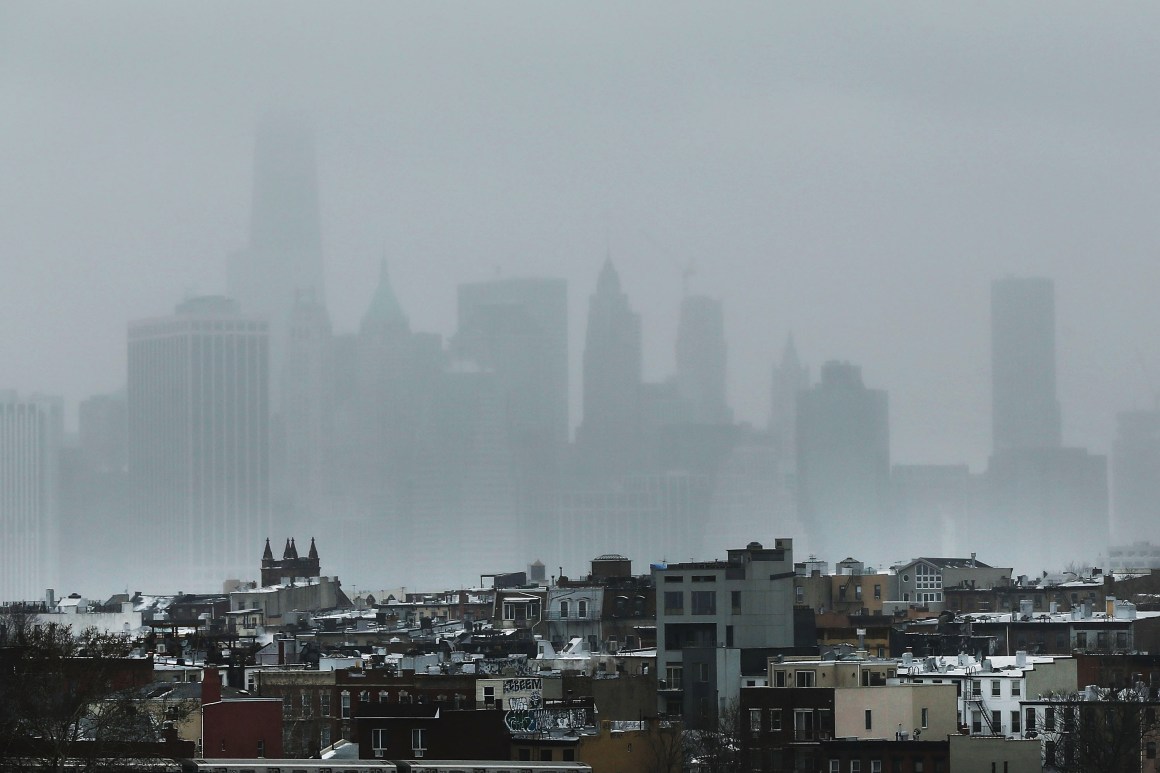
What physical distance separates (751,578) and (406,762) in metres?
30.5

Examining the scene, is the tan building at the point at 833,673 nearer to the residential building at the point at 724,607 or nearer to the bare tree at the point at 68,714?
the residential building at the point at 724,607

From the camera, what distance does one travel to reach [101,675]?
129 ft

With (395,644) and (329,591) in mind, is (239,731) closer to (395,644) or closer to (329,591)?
(395,644)

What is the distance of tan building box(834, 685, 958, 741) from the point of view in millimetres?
44875

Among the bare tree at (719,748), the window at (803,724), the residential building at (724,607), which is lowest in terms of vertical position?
the bare tree at (719,748)

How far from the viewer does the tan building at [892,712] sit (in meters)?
44.9

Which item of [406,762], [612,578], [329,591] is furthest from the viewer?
[329,591]

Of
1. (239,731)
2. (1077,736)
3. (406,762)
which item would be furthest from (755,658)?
(406,762)

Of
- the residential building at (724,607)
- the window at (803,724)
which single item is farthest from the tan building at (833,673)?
the residential building at (724,607)

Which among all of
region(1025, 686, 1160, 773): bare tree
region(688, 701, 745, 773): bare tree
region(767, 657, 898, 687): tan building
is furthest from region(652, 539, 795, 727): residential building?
region(1025, 686, 1160, 773): bare tree

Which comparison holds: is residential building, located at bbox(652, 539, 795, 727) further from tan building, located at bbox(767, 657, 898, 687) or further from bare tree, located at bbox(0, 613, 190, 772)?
bare tree, located at bbox(0, 613, 190, 772)

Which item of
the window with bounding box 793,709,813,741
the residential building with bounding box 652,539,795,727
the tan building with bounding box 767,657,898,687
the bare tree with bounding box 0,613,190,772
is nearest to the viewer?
the bare tree with bounding box 0,613,190,772

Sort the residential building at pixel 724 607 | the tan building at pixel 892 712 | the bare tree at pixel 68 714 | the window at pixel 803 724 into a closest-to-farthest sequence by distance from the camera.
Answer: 1. the bare tree at pixel 68 714
2. the window at pixel 803 724
3. the tan building at pixel 892 712
4. the residential building at pixel 724 607

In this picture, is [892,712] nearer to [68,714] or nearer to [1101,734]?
[1101,734]
